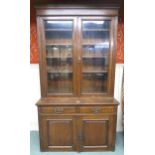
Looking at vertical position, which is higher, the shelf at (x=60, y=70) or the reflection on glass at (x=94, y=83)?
the shelf at (x=60, y=70)

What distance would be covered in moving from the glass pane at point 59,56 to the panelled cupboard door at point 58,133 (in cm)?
44

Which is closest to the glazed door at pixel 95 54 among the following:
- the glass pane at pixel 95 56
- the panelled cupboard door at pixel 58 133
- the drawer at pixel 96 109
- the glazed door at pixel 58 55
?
the glass pane at pixel 95 56

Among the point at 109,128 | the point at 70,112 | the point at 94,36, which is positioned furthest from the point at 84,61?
the point at 109,128

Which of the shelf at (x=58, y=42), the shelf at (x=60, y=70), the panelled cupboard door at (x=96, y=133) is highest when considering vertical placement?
the shelf at (x=58, y=42)

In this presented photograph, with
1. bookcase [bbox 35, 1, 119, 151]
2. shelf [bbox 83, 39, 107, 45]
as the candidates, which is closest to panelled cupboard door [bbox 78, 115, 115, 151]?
bookcase [bbox 35, 1, 119, 151]

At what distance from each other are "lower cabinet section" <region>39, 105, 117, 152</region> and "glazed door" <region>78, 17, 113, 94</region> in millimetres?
415

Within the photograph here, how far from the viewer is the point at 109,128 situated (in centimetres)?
233

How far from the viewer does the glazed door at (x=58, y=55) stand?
234cm

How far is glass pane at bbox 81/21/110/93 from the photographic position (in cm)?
240

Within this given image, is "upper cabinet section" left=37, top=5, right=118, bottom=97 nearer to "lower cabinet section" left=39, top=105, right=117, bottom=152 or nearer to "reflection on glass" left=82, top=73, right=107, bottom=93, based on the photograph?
"reflection on glass" left=82, top=73, right=107, bottom=93

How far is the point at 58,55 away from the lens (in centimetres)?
250

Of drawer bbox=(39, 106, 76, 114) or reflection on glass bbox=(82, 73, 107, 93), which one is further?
reflection on glass bbox=(82, 73, 107, 93)

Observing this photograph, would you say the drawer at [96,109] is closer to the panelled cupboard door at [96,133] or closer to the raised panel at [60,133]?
the panelled cupboard door at [96,133]

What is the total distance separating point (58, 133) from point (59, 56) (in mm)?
1144
